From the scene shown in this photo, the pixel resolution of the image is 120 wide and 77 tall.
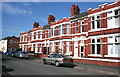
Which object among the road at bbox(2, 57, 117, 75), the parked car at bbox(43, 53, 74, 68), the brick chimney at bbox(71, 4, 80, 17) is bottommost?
the road at bbox(2, 57, 117, 75)

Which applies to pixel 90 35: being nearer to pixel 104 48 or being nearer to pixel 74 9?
pixel 104 48

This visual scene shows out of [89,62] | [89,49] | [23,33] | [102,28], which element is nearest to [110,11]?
[102,28]

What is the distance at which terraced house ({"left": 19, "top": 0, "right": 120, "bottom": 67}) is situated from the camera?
17.0 metres

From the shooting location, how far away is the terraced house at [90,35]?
17.0m

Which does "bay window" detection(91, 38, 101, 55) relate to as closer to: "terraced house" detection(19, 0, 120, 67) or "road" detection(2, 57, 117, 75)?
"terraced house" detection(19, 0, 120, 67)

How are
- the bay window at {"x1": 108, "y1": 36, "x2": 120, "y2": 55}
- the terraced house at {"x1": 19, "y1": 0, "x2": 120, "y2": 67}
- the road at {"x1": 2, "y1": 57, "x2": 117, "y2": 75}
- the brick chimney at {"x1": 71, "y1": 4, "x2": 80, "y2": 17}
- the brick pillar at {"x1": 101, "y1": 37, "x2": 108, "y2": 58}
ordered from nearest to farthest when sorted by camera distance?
the road at {"x1": 2, "y1": 57, "x2": 117, "y2": 75} → the bay window at {"x1": 108, "y1": 36, "x2": 120, "y2": 55} → the terraced house at {"x1": 19, "y1": 0, "x2": 120, "y2": 67} → the brick pillar at {"x1": 101, "y1": 37, "x2": 108, "y2": 58} → the brick chimney at {"x1": 71, "y1": 4, "x2": 80, "y2": 17}

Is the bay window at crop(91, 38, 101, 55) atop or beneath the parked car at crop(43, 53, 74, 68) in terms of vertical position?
atop

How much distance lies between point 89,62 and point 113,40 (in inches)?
170

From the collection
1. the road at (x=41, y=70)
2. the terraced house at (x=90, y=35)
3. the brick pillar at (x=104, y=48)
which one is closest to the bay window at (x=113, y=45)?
the terraced house at (x=90, y=35)

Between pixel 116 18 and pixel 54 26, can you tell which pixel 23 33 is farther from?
pixel 116 18

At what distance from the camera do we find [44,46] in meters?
33.0

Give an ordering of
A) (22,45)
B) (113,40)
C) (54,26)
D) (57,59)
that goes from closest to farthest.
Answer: (57,59) < (113,40) < (54,26) < (22,45)

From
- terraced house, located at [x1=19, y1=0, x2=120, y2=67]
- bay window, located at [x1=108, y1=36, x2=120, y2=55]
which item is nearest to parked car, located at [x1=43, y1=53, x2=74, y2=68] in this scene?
terraced house, located at [x1=19, y1=0, x2=120, y2=67]

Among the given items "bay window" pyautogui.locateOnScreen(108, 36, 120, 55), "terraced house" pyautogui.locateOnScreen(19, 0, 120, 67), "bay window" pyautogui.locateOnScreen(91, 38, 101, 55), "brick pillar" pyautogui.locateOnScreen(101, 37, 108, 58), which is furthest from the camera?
"bay window" pyautogui.locateOnScreen(91, 38, 101, 55)
